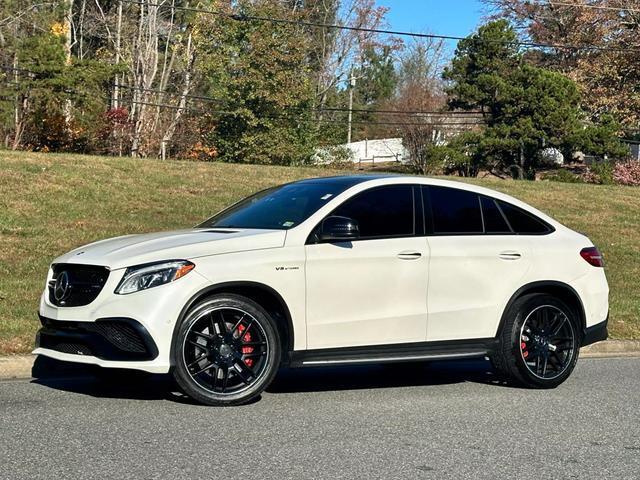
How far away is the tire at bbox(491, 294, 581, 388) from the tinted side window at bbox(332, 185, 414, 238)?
3.96 ft

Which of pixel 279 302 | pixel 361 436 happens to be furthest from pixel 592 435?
pixel 279 302

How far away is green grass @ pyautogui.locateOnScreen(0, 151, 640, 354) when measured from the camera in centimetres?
1175

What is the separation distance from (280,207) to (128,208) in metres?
9.97

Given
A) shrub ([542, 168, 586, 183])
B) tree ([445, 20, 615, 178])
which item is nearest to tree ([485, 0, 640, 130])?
tree ([445, 20, 615, 178])

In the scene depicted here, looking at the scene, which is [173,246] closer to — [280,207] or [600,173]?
[280,207]

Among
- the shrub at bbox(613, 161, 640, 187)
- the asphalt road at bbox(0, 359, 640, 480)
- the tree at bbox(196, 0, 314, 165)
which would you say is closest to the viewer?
the asphalt road at bbox(0, 359, 640, 480)

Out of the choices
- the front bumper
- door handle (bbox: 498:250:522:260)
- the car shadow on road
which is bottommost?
the car shadow on road

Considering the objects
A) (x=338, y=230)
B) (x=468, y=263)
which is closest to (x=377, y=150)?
(x=468, y=263)

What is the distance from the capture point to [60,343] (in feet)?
21.7

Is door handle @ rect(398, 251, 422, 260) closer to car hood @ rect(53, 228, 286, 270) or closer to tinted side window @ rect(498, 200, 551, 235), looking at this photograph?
car hood @ rect(53, 228, 286, 270)

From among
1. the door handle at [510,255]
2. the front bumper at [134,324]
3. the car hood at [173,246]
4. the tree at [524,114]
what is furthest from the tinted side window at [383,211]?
the tree at [524,114]

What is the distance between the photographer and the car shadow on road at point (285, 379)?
742 cm

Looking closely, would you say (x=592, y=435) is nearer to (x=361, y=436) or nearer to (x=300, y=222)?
(x=361, y=436)

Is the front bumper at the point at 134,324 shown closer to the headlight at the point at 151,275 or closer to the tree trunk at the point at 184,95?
the headlight at the point at 151,275
